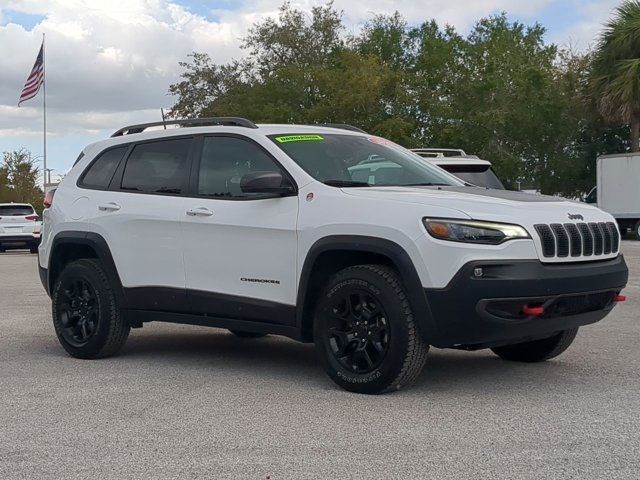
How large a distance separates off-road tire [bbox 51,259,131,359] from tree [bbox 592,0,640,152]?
2603cm

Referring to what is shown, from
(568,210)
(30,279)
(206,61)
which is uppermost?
(206,61)

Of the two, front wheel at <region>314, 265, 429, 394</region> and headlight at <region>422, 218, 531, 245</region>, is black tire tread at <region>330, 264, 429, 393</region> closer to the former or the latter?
front wheel at <region>314, 265, 429, 394</region>

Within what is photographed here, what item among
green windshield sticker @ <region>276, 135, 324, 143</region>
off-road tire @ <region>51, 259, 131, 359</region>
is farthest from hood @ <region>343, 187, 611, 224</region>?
off-road tire @ <region>51, 259, 131, 359</region>

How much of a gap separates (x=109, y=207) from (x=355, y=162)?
2.05m

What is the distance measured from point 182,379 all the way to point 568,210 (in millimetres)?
2858

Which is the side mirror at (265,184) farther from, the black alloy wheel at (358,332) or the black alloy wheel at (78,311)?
the black alloy wheel at (78,311)

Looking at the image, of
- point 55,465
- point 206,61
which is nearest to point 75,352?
point 55,465

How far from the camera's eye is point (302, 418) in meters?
5.40

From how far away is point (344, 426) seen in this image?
5.18 meters

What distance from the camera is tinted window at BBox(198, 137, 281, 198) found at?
6.76m

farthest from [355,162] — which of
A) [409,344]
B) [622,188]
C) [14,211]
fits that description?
[622,188]

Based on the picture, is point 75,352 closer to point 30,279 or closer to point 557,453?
point 557,453

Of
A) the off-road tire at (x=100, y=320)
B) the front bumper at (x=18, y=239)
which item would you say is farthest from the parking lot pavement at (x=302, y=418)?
the front bumper at (x=18, y=239)

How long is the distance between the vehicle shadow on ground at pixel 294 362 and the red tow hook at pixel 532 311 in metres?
0.77
